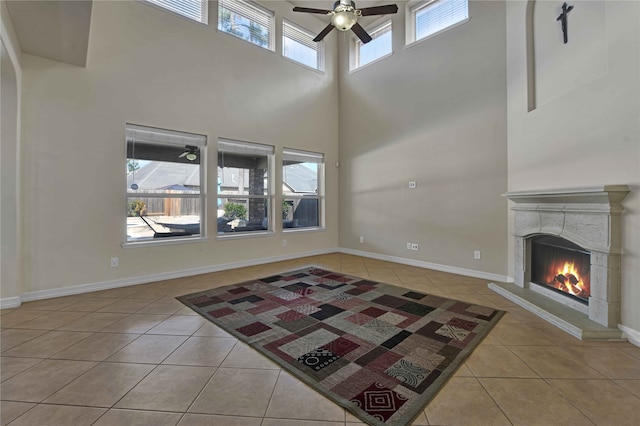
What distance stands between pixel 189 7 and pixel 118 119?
90.8 inches

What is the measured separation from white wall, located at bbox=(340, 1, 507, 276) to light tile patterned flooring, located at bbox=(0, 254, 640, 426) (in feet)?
6.14

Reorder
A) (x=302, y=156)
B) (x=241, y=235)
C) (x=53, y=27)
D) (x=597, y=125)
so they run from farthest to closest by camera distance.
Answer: (x=302, y=156) → (x=241, y=235) → (x=53, y=27) → (x=597, y=125)

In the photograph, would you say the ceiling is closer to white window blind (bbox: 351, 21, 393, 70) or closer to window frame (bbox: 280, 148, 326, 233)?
window frame (bbox: 280, 148, 326, 233)

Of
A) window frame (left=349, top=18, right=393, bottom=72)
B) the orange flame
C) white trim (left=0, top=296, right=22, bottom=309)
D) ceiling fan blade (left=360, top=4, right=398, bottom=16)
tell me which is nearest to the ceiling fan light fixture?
ceiling fan blade (left=360, top=4, right=398, bottom=16)

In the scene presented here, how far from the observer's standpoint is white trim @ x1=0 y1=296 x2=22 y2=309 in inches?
120

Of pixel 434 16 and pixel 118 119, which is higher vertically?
pixel 434 16

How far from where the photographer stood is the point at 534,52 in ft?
11.7

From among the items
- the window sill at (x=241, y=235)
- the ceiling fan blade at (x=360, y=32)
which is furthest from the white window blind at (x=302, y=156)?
the ceiling fan blade at (x=360, y=32)

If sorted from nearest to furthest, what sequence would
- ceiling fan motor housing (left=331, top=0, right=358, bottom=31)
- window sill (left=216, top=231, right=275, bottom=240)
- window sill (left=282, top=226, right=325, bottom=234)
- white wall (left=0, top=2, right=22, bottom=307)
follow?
white wall (left=0, top=2, right=22, bottom=307), ceiling fan motor housing (left=331, top=0, right=358, bottom=31), window sill (left=216, top=231, right=275, bottom=240), window sill (left=282, top=226, right=325, bottom=234)

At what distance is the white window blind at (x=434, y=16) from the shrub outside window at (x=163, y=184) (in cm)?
439

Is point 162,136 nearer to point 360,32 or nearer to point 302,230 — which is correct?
point 302,230

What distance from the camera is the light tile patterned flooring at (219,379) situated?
1527 millimetres

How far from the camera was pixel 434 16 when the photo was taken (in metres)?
4.96

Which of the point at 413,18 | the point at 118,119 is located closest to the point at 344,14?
the point at 413,18
